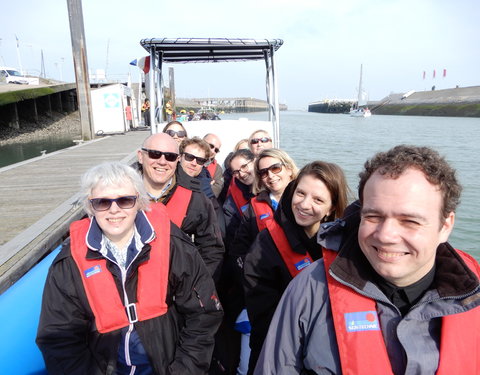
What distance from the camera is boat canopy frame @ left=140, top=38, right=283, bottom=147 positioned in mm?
5570

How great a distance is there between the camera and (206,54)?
6691mm

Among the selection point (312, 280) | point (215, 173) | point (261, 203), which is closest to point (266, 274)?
point (312, 280)

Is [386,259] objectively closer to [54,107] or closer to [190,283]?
[190,283]

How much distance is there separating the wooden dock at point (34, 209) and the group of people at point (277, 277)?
3.75ft

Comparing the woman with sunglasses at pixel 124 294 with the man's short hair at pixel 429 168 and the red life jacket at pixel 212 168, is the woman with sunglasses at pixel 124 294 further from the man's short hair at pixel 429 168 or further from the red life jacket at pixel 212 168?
the red life jacket at pixel 212 168

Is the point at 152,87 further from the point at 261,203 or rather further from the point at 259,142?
the point at 261,203

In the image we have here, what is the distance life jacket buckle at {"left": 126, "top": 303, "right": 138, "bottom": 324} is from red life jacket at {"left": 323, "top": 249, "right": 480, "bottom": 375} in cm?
99

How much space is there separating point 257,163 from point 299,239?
36.9 inches

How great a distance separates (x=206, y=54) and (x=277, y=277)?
574 centimetres

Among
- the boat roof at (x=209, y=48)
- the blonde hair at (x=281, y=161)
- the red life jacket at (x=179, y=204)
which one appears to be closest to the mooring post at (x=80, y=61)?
the boat roof at (x=209, y=48)

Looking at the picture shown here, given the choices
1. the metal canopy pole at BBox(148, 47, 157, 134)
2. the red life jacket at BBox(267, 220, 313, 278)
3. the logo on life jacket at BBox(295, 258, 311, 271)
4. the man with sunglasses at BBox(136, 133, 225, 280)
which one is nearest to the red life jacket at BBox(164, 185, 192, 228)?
the man with sunglasses at BBox(136, 133, 225, 280)

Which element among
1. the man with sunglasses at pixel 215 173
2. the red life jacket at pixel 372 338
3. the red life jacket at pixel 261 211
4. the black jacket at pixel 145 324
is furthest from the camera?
the man with sunglasses at pixel 215 173

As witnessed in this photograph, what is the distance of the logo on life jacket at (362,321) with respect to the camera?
3.79ft

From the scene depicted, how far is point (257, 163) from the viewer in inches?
107
